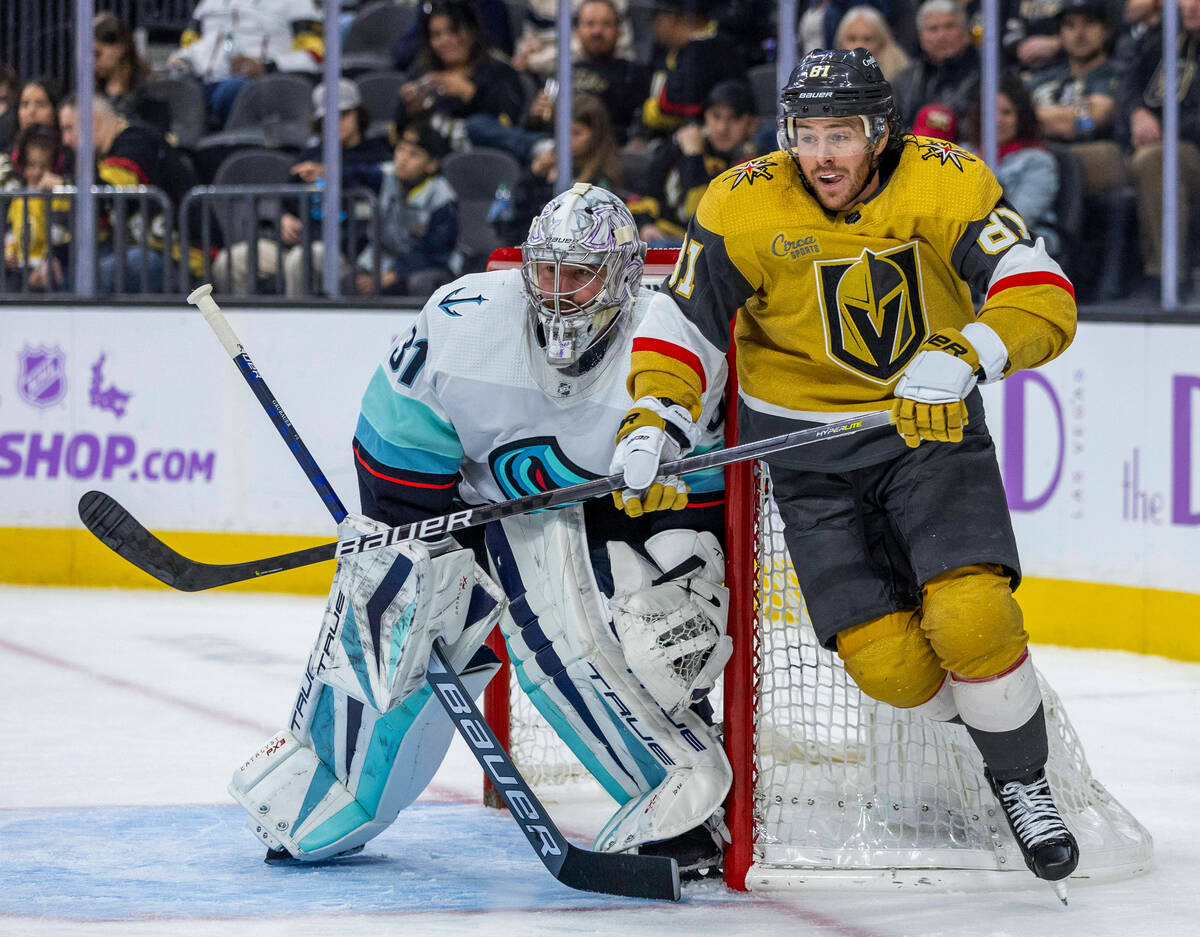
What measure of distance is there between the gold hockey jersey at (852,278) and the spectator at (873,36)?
9.66ft

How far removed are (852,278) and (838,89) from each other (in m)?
0.23

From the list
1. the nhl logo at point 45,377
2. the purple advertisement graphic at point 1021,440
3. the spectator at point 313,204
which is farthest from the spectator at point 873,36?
the nhl logo at point 45,377

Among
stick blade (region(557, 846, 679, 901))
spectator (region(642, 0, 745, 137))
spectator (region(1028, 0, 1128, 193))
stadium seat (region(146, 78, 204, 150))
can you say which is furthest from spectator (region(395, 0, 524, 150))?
stick blade (region(557, 846, 679, 901))

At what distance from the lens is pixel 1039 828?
230cm

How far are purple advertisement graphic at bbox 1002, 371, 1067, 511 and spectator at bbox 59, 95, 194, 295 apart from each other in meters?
2.53

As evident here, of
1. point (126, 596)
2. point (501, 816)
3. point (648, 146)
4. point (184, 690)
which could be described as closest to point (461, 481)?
point (501, 816)

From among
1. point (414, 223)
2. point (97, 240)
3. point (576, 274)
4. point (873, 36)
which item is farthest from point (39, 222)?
point (576, 274)

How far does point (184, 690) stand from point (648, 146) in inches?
99.1

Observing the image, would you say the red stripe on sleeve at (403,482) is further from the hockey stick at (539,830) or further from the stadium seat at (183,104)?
the stadium seat at (183,104)

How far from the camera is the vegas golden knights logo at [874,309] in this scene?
2346 mm

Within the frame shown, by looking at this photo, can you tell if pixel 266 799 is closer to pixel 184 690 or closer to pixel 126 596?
pixel 184 690

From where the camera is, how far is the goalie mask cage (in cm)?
250

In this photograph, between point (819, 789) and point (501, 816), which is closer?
point (819, 789)

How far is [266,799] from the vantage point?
8.50 feet
